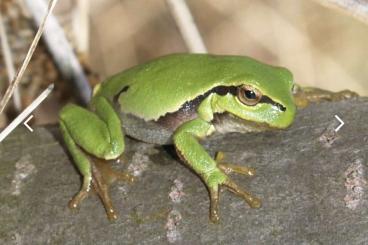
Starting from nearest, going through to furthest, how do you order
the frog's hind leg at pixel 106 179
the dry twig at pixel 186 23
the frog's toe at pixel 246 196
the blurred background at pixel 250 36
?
the frog's toe at pixel 246 196 → the frog's hind leg at pixel 106 179 → the dry twig at pixel 186 23 → the blurred background at pixel 250 36

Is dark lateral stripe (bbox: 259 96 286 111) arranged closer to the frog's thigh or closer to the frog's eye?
the frog's eye

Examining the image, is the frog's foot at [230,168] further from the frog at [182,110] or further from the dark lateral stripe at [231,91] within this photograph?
the dark lateral stripe at [231,91]

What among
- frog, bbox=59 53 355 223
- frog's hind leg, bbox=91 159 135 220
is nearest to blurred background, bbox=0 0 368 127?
frog, bbox=59 53 355 223

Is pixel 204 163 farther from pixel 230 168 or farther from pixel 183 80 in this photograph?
pixel 183 80

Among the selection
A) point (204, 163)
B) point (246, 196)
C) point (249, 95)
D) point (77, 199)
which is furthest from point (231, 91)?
point (77, 199)

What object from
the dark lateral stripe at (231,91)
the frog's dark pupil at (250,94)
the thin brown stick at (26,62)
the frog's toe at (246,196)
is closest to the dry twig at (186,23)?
the dark lateral stripe at (231,91)
